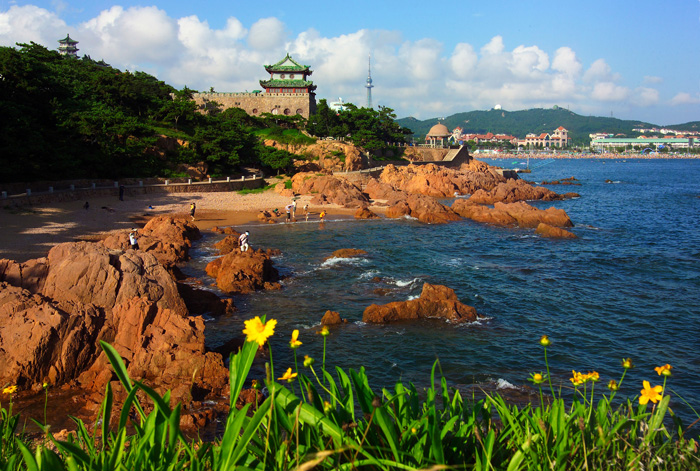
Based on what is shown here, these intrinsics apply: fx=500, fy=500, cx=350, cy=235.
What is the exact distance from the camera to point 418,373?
37.7 feet

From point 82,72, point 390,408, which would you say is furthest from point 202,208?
Result: point 390,408

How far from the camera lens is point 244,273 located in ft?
59.0

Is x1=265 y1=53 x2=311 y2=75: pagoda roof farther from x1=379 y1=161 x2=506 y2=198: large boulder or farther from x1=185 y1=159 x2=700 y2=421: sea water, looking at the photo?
x1=185 y1=159 x2=700 y2=421: sea water

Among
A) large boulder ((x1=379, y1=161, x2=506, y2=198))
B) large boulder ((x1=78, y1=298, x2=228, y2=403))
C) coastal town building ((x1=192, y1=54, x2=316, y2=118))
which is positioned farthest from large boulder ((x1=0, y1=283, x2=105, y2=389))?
coastal town building ((x1=192, y1=54, x2=316, y2=118))

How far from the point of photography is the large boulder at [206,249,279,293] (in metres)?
17.5

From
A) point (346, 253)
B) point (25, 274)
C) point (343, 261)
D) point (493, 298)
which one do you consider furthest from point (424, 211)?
point (25, 274)

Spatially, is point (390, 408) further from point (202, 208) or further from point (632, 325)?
point (202, 208)

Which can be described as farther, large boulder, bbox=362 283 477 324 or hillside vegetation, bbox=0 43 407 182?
hillside vegetation, bbox=0 43 407 182

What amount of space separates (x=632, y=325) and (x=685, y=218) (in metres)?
29.5

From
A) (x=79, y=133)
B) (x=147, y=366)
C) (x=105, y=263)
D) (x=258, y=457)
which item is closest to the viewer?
(x=258, y=457)

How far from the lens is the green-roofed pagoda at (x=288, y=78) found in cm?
6444

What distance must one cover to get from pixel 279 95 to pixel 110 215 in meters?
40.4

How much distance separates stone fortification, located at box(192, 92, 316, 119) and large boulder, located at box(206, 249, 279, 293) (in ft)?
160

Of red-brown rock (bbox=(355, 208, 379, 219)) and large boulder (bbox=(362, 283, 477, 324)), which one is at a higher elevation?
red-brown rock (bbox=(355, 208, 379, 219))
